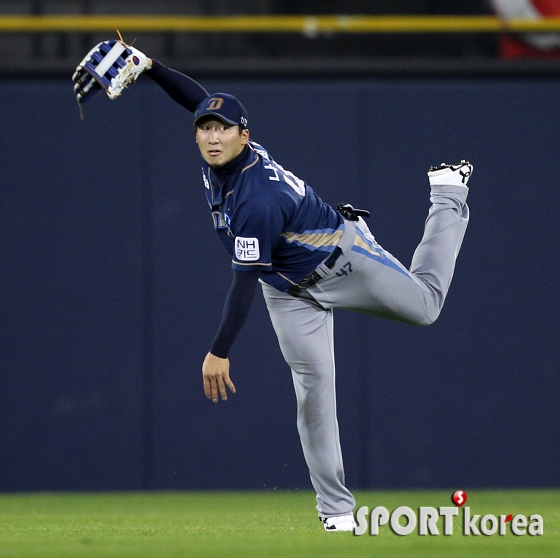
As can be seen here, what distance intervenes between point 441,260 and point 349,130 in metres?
1.89

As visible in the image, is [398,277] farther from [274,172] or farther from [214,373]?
[214,373]

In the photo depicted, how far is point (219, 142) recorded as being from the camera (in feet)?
13.4

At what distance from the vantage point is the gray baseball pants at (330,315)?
436 centimetres

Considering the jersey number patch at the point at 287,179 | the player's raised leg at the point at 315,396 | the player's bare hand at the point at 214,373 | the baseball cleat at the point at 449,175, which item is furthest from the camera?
the baseball cleat at the point at 449,175

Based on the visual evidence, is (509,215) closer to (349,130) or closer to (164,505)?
(349,130)

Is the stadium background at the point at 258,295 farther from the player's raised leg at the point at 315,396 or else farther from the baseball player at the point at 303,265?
the player's raised leg at the point at 315,396

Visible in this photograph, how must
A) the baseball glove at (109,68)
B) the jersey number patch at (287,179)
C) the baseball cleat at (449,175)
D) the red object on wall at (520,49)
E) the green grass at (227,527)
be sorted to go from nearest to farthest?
the green grass at (227,527)
the jersey number patch at (287,179)
the baseball glove at (109,68)
the baseball cleat at (449,175)
the red object on wall at (520,49)

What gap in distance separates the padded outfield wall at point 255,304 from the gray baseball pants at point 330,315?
5.61 feet

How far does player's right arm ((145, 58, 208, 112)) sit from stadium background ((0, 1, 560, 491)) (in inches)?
63.6

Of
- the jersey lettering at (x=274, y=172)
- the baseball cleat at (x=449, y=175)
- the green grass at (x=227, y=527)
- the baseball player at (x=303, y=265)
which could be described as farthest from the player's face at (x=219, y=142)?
the green grass at (x=227, y=527)

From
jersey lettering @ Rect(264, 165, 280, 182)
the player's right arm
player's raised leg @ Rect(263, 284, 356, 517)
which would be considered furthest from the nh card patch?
the player's right arm

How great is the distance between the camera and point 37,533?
4.35 m

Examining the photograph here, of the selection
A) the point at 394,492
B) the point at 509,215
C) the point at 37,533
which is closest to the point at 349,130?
the point at 509,215

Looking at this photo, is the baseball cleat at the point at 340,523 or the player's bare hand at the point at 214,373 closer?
the player's bare hand at the point at 214,373
